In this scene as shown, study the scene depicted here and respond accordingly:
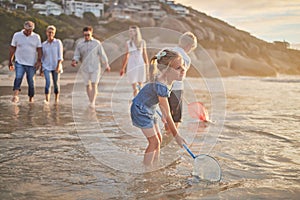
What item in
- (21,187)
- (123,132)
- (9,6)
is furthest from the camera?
(9,6)

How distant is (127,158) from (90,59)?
4790 millimetres

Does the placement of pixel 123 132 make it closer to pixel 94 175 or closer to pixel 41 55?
pixel 94 175

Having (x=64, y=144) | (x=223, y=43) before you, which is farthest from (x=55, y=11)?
(x=64, y=144)

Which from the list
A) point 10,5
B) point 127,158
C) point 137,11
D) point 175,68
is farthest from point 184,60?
point 137,11

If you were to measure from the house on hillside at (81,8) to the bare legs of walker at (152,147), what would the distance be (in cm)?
6502

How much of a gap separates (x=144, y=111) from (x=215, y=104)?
21.7ft

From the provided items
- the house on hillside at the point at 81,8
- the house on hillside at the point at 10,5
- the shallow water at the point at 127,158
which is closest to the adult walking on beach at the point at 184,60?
the shallow water at the point at 127,158

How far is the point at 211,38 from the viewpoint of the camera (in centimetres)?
6419

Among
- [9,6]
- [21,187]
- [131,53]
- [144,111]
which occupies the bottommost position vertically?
[21,187]

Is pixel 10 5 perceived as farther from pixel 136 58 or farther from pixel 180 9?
pixel 136 58

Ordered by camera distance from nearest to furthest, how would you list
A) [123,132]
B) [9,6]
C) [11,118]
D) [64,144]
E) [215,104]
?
[64,144] < [123,132] < [11,118] < [215,104] < [9,6]

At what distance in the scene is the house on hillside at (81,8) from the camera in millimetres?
69562

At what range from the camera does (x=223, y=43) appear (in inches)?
2530

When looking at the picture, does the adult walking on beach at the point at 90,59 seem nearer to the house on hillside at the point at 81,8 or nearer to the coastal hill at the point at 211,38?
the coastal hill at the point at 211,38
